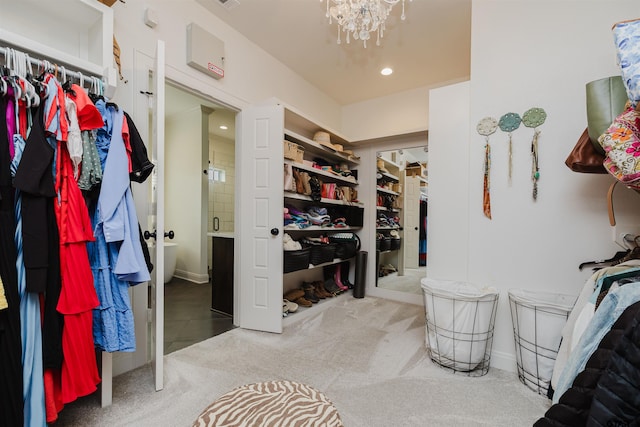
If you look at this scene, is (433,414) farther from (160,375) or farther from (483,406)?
(160,375)

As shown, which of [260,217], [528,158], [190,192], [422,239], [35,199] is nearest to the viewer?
[35,199]

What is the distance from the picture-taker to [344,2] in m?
1.87

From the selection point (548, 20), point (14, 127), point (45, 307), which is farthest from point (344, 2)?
point (45, 307)

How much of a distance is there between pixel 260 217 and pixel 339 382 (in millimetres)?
1503

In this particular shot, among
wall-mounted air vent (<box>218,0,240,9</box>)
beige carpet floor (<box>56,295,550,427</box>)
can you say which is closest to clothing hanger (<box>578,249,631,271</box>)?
beige carpet floor (<box>56,295,550,427</box>)

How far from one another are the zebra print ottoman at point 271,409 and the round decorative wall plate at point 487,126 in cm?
204

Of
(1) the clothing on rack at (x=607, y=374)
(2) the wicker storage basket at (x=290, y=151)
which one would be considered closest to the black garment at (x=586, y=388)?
(1) the clothing on rack at (x=607, y=374)

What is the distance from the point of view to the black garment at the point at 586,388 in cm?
75

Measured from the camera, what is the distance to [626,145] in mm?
1067

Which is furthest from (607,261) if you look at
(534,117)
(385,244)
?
(385,244)

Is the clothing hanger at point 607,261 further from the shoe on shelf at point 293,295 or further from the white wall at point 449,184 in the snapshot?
the shoe on shelf at point 293,295

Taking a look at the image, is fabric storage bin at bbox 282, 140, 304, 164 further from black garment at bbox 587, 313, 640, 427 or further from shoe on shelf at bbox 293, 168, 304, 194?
black garment at bbox 587, 313, 640, 427

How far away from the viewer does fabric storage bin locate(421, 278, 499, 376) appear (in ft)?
6.10

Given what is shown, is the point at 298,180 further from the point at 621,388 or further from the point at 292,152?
the point at 621,388
